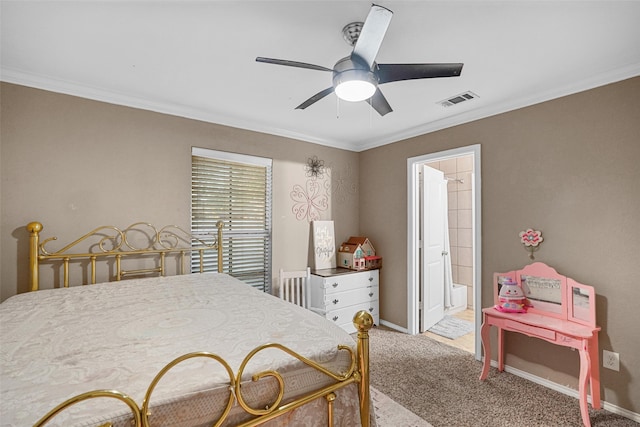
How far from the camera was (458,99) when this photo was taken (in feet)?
9.18

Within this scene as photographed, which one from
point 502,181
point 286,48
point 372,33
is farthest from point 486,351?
point 286,48

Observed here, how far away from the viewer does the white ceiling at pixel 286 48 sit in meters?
1.61

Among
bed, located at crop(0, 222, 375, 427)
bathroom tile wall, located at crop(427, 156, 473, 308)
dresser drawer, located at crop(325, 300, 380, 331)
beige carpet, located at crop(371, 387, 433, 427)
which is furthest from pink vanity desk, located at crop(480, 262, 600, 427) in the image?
bathroom tile wall, located at crop(427, 156, 473, 308)

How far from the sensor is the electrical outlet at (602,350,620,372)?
225cm

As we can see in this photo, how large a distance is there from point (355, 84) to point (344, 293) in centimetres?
274

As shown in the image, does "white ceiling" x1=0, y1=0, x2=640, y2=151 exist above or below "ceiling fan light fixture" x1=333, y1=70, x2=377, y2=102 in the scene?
above

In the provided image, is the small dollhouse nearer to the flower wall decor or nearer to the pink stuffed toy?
the pink stuffed toy

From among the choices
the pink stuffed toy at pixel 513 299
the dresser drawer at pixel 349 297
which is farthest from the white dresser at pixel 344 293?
the pink stuffed toy at pixel 513 299

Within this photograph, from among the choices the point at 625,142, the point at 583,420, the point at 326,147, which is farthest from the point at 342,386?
the point at 326,147

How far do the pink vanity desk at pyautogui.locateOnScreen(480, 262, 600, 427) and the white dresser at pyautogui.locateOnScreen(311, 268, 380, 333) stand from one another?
5.09ft

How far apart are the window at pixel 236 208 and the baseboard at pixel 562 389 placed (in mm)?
2588

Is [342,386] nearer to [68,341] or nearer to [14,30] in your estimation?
[68,341]

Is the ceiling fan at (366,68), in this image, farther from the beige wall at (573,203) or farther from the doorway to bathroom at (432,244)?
the doorway to bathroom at (432,244)

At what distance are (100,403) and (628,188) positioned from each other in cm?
327
